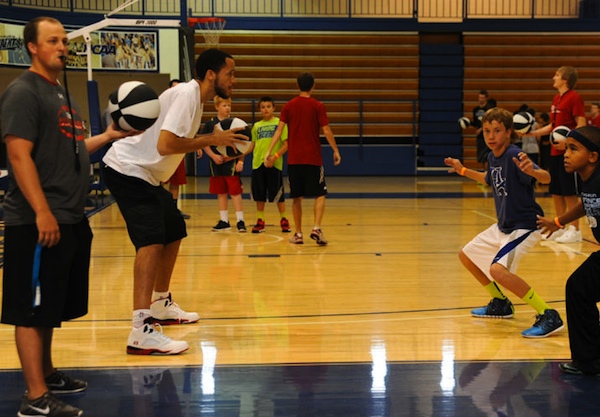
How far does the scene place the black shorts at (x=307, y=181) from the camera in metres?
8.90

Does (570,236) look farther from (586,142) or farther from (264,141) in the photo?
(586,142)

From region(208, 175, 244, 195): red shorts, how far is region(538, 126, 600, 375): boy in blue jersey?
6006 millimetres

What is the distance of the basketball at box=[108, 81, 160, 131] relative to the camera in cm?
411

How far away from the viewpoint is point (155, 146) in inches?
190

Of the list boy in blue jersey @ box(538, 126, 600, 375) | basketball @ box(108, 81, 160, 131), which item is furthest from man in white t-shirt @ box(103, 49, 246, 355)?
boy in blue jersey @ box(538, 126, 600, 375)

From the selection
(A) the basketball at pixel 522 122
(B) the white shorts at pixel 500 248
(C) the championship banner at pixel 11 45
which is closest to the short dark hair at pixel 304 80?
(A) the basketball at pixel 522 122

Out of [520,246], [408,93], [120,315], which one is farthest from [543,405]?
[408,93]

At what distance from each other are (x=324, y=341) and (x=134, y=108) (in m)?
1.77

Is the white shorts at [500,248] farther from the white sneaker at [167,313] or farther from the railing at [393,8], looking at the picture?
the railing at [393,8]

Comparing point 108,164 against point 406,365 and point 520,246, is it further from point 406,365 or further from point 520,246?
point 520,246

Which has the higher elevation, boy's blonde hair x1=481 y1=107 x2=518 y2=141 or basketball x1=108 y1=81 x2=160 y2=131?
basketball x1=108 y1=81 x2=160 y2=131

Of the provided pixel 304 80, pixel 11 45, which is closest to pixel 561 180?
pixel 304 80

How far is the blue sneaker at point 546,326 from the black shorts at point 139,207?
2234 millimetres

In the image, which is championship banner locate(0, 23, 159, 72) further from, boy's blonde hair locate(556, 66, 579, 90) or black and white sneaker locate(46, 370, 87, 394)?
black and white sneaker locate(46, 370, 87, 394)
